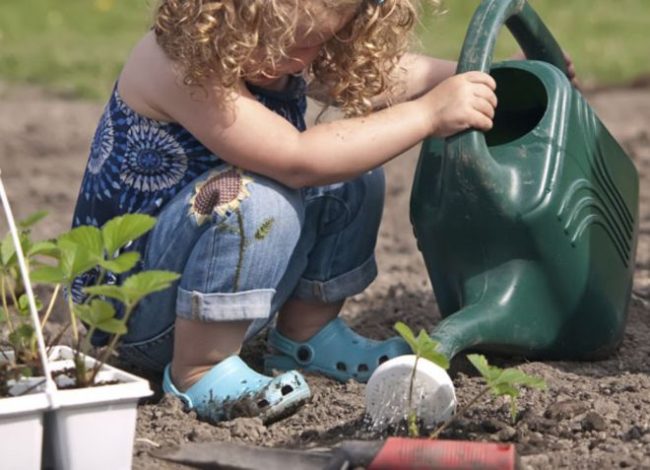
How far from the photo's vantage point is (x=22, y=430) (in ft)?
6.41

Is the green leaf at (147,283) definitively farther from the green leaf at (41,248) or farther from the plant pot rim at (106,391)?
the green leaf at (41,248)

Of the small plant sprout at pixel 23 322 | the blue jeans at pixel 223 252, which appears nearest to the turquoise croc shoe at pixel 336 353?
the blue jeans at pixel 223 252

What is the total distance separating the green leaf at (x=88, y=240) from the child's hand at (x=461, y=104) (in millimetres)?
720

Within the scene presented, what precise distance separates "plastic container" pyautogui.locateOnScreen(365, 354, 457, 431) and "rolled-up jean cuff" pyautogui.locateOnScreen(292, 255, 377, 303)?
1.81 ft

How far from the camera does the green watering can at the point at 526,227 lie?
252 cm

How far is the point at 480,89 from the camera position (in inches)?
99.7

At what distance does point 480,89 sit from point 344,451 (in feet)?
2.69

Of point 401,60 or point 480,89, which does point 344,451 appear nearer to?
point 480,89

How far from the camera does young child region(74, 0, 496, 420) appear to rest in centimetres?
246

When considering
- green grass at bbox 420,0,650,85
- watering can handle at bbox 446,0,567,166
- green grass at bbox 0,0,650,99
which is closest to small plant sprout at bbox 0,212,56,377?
watering can handle at bbox 446,0,567,166

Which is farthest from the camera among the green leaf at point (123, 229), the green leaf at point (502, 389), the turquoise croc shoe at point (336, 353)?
the turquoise croc shoe at point (336, 353)

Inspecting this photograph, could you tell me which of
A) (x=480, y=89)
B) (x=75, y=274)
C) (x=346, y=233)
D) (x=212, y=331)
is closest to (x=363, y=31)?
(x=480, y=89)

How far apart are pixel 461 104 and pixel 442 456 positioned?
2.56ft

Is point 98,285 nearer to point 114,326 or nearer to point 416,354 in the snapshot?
point 114,326
